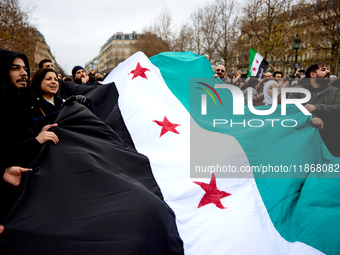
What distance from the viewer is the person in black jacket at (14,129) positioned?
5.99 ft

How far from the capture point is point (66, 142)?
2162 mm

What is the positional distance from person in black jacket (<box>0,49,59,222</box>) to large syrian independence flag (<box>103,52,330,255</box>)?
1228mm

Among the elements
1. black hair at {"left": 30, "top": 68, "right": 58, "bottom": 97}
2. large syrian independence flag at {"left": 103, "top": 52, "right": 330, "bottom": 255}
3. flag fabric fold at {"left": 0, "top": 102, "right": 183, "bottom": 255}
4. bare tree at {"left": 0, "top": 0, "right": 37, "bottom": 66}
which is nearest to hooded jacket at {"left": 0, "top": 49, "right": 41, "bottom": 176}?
flag fabric fold at {"left": 0, "top": 102, "right": 183, "bottom": 255}

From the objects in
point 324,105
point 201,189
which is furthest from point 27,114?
Answer: point 324,105

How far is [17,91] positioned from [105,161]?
3.39 feet

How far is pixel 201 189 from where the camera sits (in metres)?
2.50

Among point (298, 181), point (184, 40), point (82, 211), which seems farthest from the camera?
point (184, 40)

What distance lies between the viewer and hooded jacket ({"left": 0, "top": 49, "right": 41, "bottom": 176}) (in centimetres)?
192

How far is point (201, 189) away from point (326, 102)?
2309mm

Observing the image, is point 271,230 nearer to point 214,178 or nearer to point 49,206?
point 214,178

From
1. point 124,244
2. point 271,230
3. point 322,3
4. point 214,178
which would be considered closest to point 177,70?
point 214,178

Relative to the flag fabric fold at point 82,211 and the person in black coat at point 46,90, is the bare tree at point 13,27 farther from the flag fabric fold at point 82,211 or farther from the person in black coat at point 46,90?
the flag fabric fold at point 82,211

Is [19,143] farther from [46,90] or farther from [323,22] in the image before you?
[323,22]

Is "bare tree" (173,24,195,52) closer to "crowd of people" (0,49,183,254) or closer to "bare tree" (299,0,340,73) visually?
"bare tree" (299,0,340,73)
